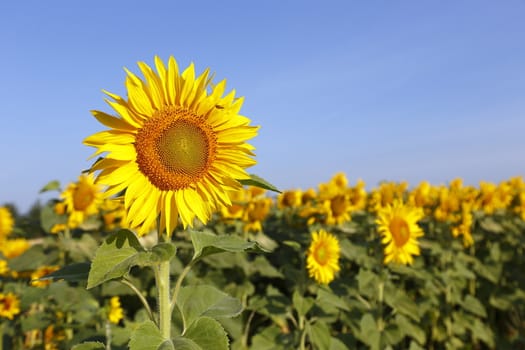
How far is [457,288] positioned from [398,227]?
2130 millimetres

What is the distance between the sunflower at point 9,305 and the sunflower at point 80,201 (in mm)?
799

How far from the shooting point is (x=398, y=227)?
4422 millimetres

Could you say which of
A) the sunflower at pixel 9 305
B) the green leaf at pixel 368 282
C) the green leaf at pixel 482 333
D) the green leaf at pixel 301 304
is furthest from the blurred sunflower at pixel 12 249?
the green leaf at pixel 482 333

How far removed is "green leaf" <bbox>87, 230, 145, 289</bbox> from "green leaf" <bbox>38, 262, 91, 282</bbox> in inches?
7.8

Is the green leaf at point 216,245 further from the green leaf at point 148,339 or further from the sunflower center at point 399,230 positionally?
the sunflower center at point 399,230

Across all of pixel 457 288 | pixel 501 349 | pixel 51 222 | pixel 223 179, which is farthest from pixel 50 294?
pixel 501 349

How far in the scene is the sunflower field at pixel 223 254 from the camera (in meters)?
1.90

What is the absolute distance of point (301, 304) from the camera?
373cm

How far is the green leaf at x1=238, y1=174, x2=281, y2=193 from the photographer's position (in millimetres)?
1911

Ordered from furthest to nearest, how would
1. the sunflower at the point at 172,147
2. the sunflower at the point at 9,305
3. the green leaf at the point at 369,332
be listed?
the sunflower at the point at 9,305 → the green leaf at the point at 369,332 → the sunflower at the point at 172,147

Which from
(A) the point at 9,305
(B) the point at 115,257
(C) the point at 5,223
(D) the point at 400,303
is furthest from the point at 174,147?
(C) the point at 5,223

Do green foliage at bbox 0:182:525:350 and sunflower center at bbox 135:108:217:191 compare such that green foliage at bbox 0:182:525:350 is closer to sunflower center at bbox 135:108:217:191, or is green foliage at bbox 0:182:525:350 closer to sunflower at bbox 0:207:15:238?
sunflower center at bbox 135:108:217:191

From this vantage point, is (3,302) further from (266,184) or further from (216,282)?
(266,184)

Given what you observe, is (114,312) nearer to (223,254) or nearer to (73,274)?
(223,254)
